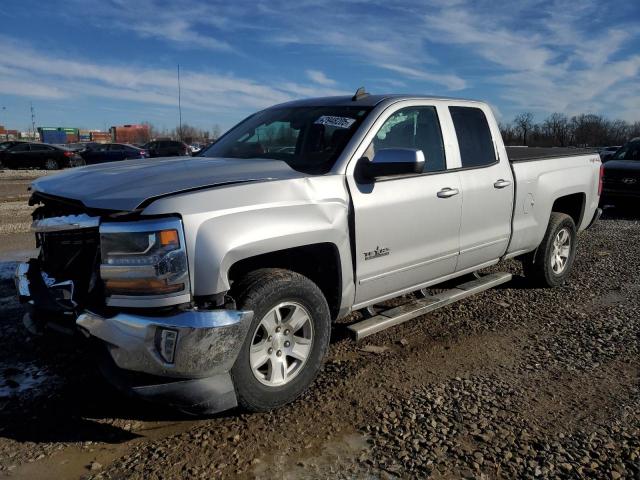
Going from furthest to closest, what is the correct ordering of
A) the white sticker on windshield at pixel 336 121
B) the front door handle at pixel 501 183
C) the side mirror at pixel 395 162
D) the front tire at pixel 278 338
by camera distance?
the front door handle at pixel 501 183 → the white sticker on windshield at pixel 336 121 → the side mirror at pixel 395 162 → the front tire at pixel 278 338

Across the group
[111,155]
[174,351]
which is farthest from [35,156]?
[174,351]

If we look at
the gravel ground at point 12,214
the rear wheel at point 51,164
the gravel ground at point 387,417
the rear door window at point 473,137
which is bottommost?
the gravel ground at point 387,417

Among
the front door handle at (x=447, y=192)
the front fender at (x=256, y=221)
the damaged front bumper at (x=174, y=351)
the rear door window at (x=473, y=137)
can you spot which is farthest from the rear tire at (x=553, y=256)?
the damaged front bumper at (x=174, y=351)

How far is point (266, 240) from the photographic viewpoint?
9.92 feet

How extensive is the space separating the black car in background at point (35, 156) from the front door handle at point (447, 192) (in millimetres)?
27968

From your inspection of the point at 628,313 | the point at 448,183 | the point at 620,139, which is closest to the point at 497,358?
the point at 448,183

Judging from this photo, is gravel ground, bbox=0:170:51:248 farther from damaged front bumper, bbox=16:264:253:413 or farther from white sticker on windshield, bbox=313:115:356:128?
damaged front bumper, bbox=16:264:253:413

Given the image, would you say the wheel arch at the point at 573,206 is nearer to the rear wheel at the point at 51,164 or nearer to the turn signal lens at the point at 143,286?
the turn signal lens at the point at 143,286

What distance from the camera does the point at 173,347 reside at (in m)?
2.66

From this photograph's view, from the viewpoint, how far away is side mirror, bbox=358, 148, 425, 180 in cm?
347

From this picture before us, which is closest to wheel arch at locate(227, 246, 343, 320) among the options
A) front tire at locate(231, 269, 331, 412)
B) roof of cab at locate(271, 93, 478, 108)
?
front tire at locate(231, 269, 331, 412)

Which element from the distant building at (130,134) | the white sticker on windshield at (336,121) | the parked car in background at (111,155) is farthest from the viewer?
the distant building at (130,134)

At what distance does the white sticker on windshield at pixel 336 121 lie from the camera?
393cm

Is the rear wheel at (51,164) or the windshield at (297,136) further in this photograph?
the rear wheel at (51,164)
